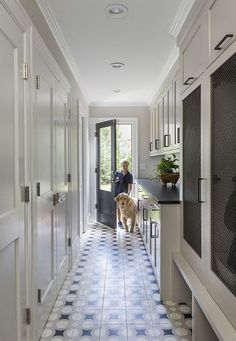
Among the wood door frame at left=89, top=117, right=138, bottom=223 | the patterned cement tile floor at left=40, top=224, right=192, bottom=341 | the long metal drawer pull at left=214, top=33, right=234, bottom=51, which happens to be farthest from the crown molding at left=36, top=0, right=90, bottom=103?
the patterned cement tile floor at left=40, top=224, right=192, bottom=341

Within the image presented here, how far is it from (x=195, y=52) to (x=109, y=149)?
3.52 metres

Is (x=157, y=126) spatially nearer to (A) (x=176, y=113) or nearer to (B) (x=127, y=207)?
(B) (x=127, y=207)

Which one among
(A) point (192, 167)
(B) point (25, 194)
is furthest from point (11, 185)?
(A) point (192, 167)

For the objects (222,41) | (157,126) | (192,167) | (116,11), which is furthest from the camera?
(157,126)

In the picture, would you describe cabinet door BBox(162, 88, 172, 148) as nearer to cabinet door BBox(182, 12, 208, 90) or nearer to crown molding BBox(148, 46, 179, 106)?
crown molding BBox(148, 46, 179, 106)

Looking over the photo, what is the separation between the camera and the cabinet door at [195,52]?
6.08 feet

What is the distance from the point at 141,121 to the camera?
20.1 ft

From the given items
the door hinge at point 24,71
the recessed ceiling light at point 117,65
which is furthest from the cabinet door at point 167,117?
the door hinge at point 24,71

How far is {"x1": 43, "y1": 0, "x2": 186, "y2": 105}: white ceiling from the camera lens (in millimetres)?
2336

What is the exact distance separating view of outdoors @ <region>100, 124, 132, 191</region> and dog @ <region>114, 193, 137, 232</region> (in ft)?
1.46

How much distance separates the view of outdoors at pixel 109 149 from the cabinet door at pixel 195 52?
3227 millimetres

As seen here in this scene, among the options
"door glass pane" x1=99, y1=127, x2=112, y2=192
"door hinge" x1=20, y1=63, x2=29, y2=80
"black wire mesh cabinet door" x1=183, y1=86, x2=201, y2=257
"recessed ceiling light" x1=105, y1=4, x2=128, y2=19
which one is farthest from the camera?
"door glass pane" x1=99, y1=127, x2=112, y2=192

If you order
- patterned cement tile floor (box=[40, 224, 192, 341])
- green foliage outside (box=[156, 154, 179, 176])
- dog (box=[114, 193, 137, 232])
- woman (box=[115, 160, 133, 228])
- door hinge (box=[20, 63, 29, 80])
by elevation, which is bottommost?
patterned cement tile floor (box=[40, 224, 192, 341])

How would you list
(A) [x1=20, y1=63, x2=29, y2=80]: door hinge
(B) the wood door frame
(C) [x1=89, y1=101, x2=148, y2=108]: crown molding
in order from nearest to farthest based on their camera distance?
(A) [x1=20, y1=63, x2=29, y2=80]: door hinge → (B) the wood door frame → (C) [x1=89, y1=101, x2=148, y2=108]: crown molding
